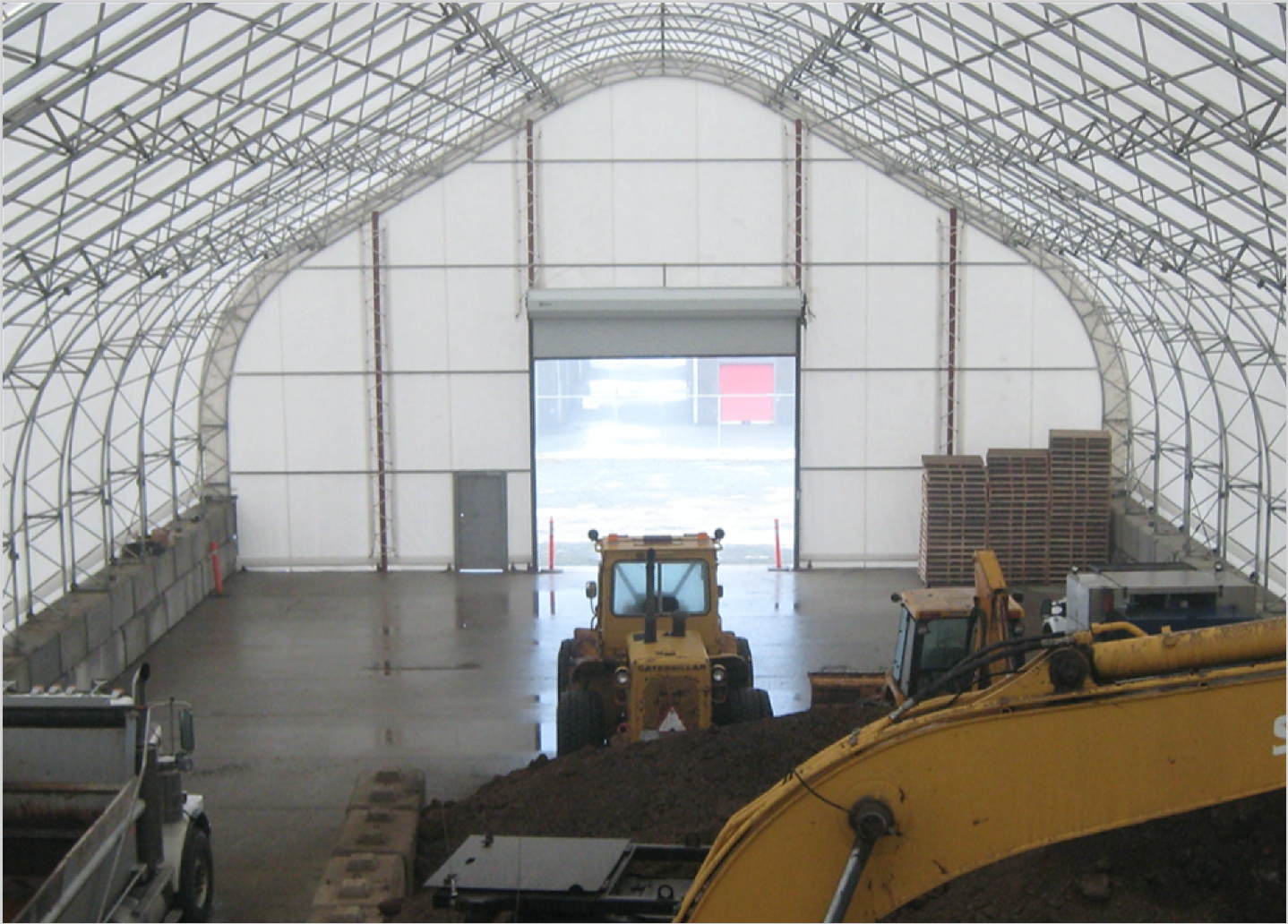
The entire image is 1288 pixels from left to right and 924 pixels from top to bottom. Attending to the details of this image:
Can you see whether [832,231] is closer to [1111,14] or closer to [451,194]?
[451,194]

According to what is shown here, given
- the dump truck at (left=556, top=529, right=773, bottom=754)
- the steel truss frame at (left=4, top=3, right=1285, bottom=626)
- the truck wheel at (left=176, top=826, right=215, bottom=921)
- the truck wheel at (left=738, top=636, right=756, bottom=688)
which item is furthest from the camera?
the truck wheel at (left=738, top=636, right=756, bottom=688)

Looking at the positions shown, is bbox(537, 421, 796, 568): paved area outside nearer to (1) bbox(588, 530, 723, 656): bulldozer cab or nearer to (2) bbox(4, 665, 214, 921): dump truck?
(1) bbox(588, 530, 723, 656): bulldozer cab

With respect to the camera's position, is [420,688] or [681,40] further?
[681,40]

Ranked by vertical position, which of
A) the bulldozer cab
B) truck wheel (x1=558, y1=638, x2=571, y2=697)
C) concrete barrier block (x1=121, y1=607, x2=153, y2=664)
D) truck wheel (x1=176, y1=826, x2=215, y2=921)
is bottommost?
truck wheel (x1=176, y1=826, x2=215, y2=921)

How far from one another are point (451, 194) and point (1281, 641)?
20828 mm

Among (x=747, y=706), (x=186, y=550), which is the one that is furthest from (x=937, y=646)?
(x=186, y=550)

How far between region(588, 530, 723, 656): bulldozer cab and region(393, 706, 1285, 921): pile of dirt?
5.61 ft

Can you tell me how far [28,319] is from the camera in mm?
16609

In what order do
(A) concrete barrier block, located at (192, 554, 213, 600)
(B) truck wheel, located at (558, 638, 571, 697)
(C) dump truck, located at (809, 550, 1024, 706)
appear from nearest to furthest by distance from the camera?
(C) dump truck, located at (809, 550, 1024, 706) → (B) truck wheel, located at (558, 638, 571, 697) → (A) concrete barrier block, located at (192, 554, 213, 600)

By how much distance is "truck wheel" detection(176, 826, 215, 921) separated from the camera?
10.2 meters

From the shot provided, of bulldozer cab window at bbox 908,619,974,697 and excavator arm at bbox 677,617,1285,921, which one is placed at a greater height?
excavator arm at bbox 677,617,1285,921

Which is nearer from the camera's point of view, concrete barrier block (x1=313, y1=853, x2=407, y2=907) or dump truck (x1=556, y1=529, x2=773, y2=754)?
concrete barrier block (x1=313, y1=853, x2=407, y2=907)

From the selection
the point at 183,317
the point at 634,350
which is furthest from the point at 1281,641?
the point at 183,317

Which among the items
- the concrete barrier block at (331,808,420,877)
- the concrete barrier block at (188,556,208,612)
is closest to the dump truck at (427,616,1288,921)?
the concrete barrier block at (331,808,420,877)
